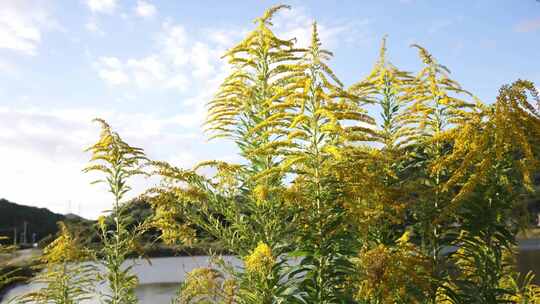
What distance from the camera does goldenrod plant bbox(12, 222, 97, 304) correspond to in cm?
534

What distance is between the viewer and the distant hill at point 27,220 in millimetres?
87875

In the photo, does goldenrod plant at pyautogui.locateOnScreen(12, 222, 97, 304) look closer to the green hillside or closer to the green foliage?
the green foliage

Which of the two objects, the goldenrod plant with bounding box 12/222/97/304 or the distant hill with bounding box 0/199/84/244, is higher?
the distant hill with bounding box 0/199/84/244

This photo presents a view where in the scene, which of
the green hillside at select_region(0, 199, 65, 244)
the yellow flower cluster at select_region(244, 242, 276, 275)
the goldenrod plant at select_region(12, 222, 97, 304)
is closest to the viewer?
the yellow flower cluster at select_region(244, 242, 276, 275)

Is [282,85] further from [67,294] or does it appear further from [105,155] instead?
[67,294]

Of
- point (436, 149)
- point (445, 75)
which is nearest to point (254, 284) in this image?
point (436, 149)

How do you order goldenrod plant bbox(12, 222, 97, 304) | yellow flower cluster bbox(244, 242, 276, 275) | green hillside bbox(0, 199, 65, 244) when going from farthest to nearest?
green hillside bbox(0, 199, 65, 244), goldenrod plant bbox(12, 222, 97, 304), yellow flower cluster bbox(244, 242, 276, 275)

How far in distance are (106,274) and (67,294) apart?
51 centimetres

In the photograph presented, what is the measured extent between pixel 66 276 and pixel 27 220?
96408mm

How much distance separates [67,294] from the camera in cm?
535

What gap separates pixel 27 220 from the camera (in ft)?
301

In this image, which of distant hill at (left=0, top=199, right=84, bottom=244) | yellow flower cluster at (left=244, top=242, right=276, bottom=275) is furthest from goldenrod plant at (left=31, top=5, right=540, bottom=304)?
distant hill at (left=0, top=199, right=84, bottom=244)

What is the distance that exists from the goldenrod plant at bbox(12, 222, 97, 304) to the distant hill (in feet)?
284

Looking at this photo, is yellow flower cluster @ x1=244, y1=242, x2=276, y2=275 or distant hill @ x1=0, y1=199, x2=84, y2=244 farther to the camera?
distant hill @ x1=0, y1=199, x2=84, y2=244
